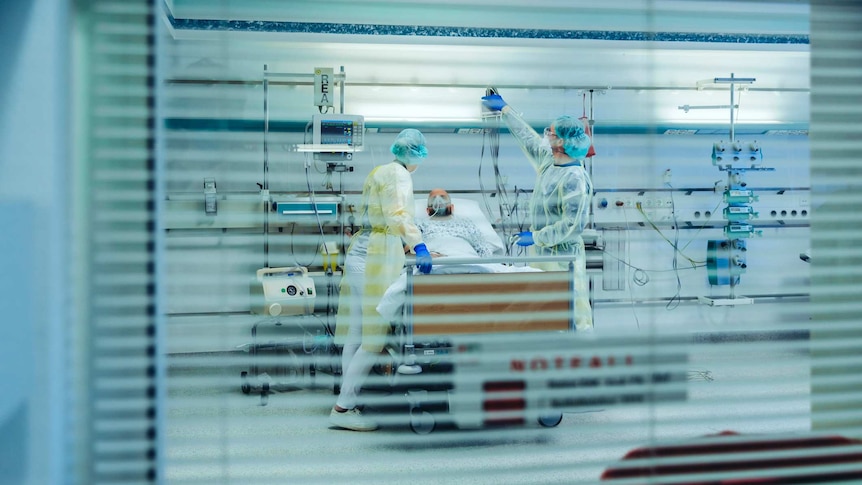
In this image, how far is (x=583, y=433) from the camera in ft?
12.4

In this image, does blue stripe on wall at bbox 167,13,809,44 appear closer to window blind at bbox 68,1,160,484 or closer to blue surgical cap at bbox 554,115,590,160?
blue surgical cap at bbox 554,115,590,160

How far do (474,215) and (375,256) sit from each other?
181cm

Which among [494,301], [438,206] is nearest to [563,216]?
[494,301]

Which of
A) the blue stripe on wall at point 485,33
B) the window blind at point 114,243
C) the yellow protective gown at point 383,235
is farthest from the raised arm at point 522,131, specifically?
the window blind at point 114,243

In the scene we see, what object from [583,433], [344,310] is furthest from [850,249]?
[344,310]

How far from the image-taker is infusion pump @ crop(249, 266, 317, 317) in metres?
4.44

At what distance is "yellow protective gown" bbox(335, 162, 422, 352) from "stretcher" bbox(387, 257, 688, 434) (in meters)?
0.21

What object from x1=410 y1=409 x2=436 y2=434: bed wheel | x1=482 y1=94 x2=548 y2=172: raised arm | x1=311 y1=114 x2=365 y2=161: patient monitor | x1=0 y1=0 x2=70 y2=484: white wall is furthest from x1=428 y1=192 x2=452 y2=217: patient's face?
x1=0 y1=0 x2=70 y2=484: white wall

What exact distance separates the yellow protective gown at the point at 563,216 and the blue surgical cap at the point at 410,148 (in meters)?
0.74

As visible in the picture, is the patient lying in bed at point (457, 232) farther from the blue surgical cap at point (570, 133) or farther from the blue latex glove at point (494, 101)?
the blue surgical cap at point (570, 133)

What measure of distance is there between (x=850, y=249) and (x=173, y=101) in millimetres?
2221

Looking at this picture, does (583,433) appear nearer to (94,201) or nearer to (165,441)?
(165,441)

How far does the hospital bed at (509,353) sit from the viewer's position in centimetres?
218

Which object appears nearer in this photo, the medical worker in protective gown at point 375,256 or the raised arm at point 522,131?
the medical worker in protective gown at point 375,256
